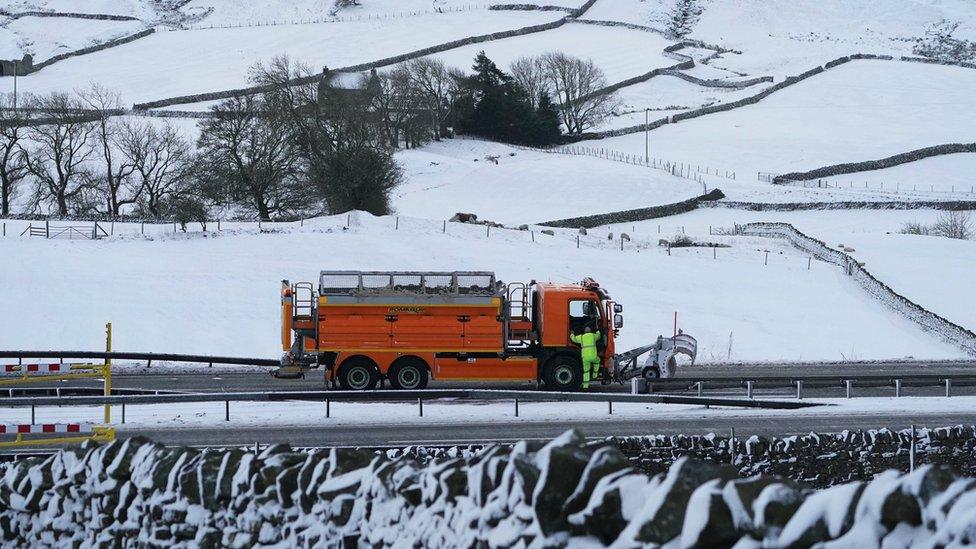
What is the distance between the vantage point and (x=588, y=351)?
80.4 ft

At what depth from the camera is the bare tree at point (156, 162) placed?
55.4 metres

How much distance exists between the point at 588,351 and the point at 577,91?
73.1 metres

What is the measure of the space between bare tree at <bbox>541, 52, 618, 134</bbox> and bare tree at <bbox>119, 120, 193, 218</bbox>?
130 feet

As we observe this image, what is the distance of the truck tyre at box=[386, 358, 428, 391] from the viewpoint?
2462 cm

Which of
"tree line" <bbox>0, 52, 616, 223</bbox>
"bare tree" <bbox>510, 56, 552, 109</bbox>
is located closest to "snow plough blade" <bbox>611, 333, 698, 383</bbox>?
"tree line" <bbox>0, 52, 616, 223</bbox>

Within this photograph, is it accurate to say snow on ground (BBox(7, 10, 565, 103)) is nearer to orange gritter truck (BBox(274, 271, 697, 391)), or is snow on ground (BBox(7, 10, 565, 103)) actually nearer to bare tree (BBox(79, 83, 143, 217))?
bare tree (BBox(79, 83, 143, 217))

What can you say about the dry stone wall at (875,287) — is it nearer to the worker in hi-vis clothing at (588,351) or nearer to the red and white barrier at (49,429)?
the worker in hi-vis clothing at (588,351)

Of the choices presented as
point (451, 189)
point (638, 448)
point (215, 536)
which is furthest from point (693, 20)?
point (215, 536)

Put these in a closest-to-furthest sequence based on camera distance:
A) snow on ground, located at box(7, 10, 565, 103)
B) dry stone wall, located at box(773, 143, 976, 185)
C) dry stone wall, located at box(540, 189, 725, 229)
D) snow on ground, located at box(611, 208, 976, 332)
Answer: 1. snow on ground, located at box(611, 208, 976, 332)
2. dry stone wall, located at box(540, 189, 725, 229)
3. dry stone wall, located at box(773, 143, 976, 185)
4. snow on ground, located at box(7, 10, 565, 103)

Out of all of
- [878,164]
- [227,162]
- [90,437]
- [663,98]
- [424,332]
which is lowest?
[90,437]

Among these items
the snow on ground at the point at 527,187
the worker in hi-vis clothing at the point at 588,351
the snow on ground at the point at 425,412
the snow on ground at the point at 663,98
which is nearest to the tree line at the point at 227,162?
the snow on ground at the point at 527,187

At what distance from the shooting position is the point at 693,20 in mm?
127125

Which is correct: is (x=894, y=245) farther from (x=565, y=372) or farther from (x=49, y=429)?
(x=49, y=429)

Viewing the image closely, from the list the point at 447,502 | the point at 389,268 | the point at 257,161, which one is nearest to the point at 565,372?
the point at 389,268
